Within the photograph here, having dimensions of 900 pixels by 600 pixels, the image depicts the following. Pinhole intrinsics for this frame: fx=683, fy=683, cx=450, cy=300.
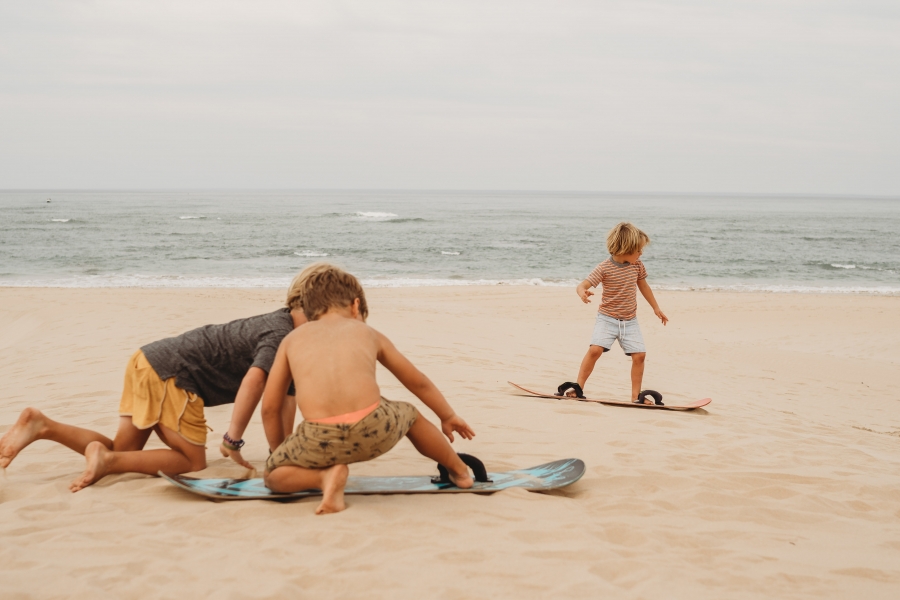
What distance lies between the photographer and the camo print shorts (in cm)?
324

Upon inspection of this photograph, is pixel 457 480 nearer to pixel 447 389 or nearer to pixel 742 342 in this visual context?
pixel 447 389

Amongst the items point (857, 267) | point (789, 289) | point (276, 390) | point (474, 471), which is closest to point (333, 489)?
point (276, 390)

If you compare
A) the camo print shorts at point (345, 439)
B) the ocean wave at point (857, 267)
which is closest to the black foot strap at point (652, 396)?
the camo print shorts at point (345, 439)

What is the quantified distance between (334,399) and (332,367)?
0.15 metres

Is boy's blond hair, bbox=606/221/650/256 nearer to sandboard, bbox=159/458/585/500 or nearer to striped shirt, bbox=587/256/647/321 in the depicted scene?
striped shirt, bbox=587/256/647/321

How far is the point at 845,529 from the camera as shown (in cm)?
346

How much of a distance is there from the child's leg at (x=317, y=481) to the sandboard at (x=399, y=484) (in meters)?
0.07

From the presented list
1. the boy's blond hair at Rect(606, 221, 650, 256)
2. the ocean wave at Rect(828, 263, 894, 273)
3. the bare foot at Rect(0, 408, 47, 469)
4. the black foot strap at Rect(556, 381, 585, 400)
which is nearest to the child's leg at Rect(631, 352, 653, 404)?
the black foot strap at Rect(556, 381, 585, 400)

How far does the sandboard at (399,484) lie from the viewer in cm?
351

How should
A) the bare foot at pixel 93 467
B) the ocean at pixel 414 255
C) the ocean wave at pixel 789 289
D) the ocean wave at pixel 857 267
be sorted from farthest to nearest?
the ocean wave at pixel 857 267
the ocean at pixel 414 255
the ocean wave at pixel 789 289
the bare foot at pixel 93 467

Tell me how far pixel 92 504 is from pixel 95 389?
3.73 meters

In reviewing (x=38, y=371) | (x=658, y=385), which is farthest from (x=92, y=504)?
(x=658, y=385)

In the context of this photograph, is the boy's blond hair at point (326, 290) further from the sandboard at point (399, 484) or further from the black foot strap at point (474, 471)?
the black foot strap at point (474, 471)

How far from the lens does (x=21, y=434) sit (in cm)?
352
